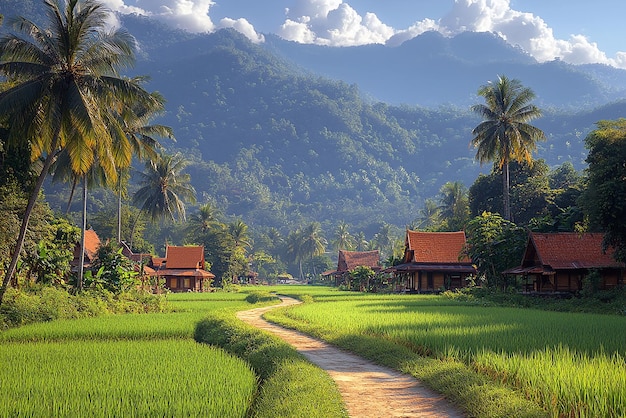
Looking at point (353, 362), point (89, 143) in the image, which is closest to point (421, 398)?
point (353, 362)

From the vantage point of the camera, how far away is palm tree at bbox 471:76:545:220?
42.1 meters

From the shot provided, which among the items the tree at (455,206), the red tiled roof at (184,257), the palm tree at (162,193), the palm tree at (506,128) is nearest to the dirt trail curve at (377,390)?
the palm tree at (506,128)

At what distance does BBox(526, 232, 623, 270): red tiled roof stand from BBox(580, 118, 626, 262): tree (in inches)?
160

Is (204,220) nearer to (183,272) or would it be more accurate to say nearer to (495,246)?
(183,272)

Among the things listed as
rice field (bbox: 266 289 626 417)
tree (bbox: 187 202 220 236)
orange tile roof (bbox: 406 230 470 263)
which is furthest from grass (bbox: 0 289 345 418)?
tree (bbox: 187 202 220 236)

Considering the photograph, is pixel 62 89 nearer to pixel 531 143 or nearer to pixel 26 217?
pixel 26 217

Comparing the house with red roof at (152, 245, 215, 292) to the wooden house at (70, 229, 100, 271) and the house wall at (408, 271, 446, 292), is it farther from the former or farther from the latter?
the house wall at (408, 271, 446, 292)

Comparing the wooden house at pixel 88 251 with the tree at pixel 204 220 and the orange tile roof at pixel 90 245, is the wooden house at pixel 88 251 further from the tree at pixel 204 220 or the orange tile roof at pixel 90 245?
the tree at pixel 204 220

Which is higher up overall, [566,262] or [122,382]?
[566,262]

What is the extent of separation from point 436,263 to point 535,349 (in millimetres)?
36521

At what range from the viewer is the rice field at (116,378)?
7.43m

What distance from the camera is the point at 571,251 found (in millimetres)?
31094

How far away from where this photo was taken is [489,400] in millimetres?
7387

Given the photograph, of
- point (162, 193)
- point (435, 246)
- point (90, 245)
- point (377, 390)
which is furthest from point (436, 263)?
point (377, 390)
